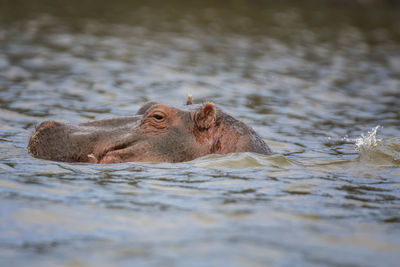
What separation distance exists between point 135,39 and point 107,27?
7.73 feet

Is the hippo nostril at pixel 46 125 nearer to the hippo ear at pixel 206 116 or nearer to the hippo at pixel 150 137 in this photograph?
the hippo at pixel 150 137

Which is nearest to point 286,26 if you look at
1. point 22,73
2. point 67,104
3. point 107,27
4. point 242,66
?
point 107,27

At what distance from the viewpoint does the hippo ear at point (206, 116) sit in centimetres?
742

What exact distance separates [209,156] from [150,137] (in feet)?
2.32

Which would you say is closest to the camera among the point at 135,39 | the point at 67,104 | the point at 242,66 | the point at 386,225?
the point at 386,225

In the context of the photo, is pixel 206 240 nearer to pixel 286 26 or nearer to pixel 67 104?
pixel 67 104

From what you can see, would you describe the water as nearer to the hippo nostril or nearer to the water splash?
the water splash

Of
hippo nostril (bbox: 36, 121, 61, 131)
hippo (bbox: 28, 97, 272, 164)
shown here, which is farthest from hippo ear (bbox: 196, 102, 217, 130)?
hippo nostril (bbox: 36, 121, 61, 131)

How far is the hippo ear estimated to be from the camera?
24.3 feet

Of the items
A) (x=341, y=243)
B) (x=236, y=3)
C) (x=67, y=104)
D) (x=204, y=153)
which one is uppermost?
(x=236, y=3)

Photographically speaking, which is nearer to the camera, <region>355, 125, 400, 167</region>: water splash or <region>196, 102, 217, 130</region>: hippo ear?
<region>196, 102, 217, 130</region>: hippo ear

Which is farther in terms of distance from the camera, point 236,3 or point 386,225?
point 236,3

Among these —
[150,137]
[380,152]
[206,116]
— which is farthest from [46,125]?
[380,152]

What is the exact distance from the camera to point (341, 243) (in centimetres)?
466
